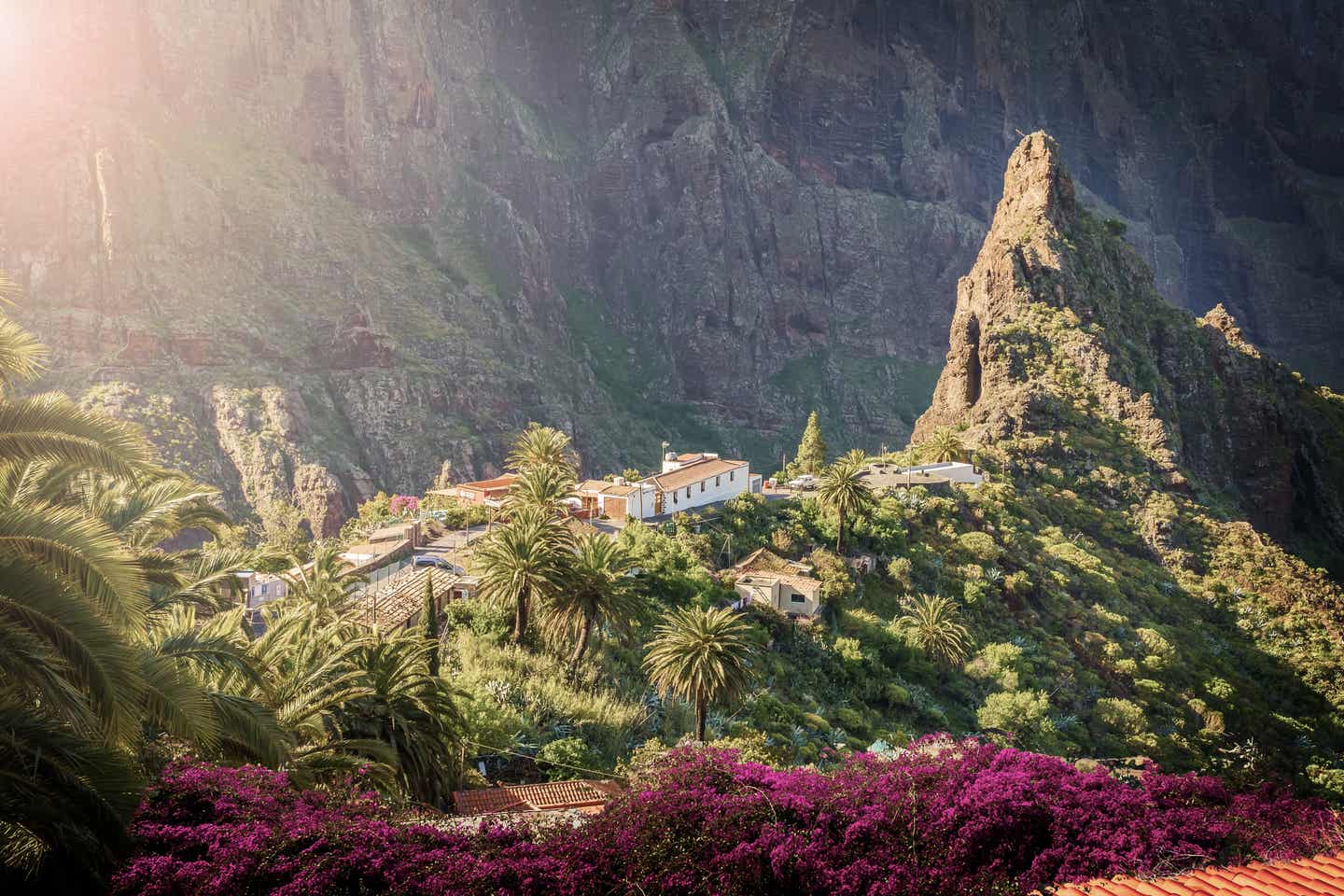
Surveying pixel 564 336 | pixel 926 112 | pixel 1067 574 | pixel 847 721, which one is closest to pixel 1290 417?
pixel 1067 574

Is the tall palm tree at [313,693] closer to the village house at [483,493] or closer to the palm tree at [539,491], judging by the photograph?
the palm tree at [539,491]

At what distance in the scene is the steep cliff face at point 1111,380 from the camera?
74312 mm

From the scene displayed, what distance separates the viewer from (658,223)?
176 m

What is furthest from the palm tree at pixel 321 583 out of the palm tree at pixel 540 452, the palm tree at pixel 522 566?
the palm tree at pixel 540 452

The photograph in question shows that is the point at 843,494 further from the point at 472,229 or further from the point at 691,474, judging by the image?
the point at 472,229

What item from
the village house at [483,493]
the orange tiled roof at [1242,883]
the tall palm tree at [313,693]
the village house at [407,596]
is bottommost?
the orange tiled roof at [1242,883]

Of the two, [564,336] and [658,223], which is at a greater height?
[658,223]

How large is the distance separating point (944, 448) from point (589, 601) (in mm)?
43924

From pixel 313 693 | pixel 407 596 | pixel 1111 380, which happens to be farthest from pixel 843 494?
pixel 313 693

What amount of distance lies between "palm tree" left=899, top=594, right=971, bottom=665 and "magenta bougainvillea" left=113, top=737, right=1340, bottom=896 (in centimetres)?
3226

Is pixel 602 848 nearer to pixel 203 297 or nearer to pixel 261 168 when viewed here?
pixel 203 297

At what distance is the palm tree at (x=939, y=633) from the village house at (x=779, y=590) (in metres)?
4.86

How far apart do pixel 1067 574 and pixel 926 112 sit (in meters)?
156

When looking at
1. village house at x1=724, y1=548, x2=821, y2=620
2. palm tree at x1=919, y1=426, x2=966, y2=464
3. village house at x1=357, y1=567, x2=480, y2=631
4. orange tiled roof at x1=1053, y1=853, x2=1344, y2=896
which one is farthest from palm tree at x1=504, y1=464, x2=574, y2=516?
palm tree at x1=919, y1=426, x2=966, y2=464
